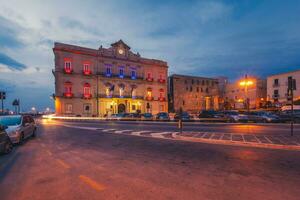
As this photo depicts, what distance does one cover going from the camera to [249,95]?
58562mm

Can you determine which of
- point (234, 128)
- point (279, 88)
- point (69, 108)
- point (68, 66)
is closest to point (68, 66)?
point (68, 66)

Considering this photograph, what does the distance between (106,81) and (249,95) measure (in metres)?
45.7

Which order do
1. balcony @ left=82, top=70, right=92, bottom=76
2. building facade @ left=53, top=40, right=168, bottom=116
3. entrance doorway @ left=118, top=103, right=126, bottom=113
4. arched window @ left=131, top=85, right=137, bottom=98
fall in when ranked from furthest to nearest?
1. arched window @ left=131, top=85, right=137, bottom=98
2. entrance doorway @ left=118, top=103, right=126, bottom=113
3. balcony @ left=82, top=70, right=92, bottom=76
4. building facade @ left=53, top=40, right=168, bottom=116

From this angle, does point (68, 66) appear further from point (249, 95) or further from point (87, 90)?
point (249, 95)

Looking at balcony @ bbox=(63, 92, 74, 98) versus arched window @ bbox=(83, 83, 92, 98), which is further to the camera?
arched window @ bbox=(83, 83, 92, 98)

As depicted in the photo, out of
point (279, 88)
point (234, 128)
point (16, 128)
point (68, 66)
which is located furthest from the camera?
point (279, 88)

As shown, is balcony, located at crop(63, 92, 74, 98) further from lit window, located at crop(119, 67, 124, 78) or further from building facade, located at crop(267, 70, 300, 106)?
building facade, located at crop(267, 70, 300, 106)

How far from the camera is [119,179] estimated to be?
4.52 m

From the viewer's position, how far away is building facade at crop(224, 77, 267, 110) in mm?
56456

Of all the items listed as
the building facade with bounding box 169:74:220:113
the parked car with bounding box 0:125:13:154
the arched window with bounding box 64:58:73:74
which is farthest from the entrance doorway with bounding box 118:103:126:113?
the parked car with bounding box 0:125:13:154

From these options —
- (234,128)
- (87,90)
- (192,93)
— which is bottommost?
(234,128)

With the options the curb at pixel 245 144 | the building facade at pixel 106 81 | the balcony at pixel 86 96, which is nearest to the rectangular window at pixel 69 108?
the building facade at pixel 106 81

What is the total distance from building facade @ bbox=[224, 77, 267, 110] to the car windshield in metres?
57.0

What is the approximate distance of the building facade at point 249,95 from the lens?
56456 millimetres
